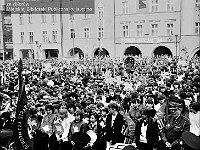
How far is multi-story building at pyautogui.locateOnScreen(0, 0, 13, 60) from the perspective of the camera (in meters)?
40.3

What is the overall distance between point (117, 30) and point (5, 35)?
57.7ft

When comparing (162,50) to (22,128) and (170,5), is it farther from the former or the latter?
(22,128)

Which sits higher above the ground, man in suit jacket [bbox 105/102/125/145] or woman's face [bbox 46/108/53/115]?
woman's face [bbox 46/108/53/115]

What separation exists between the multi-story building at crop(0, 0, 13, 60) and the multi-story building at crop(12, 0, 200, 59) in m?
4.17

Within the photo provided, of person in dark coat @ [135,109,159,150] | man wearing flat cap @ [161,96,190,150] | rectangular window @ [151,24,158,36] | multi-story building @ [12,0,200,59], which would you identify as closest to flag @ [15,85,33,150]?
man wearing flat cap @ [161,96,190,150]

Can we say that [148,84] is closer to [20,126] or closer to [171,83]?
[171,83]

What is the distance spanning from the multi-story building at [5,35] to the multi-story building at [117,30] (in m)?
4.17

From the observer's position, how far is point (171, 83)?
506 inches

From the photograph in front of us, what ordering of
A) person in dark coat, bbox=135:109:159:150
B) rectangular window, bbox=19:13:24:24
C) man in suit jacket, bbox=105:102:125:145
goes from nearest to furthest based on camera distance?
person in dark coat, bbox=135:109:159:150
man in suit jacket, bbox=105:102:125:145
rectangular window, bbox=19:13:24:24

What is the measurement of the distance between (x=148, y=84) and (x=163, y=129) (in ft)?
22.4

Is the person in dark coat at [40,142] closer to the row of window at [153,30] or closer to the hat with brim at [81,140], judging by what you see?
the hat with brim at [81,140]

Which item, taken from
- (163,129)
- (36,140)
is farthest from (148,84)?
(36,140)

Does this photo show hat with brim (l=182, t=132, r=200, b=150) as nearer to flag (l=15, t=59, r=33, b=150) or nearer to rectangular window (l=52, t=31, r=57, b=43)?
flag (l=15, t=59, r=33, b=150)

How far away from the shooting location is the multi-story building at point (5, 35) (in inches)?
A: 1588
